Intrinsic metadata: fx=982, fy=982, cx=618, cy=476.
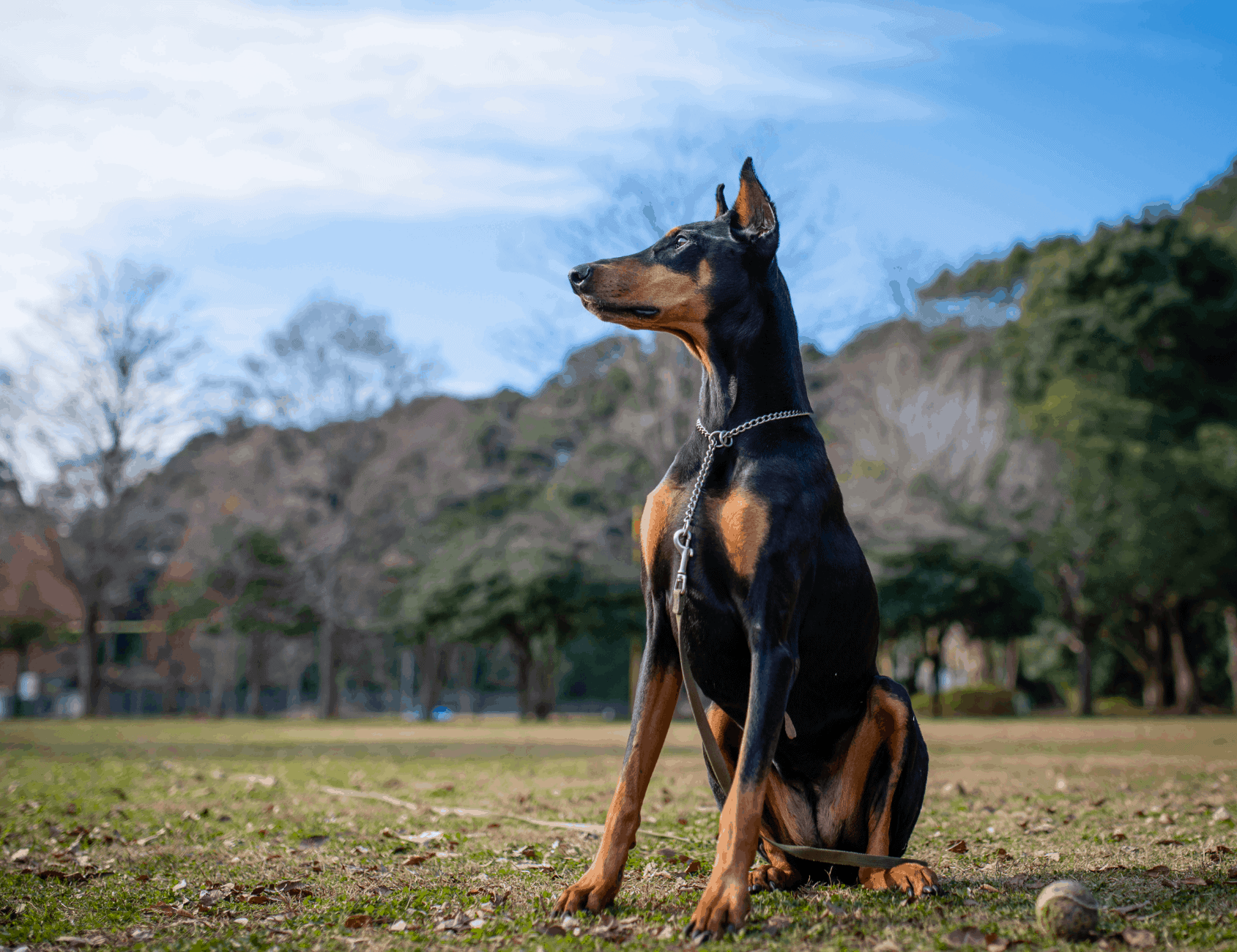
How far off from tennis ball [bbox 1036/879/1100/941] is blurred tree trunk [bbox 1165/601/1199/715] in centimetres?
3400

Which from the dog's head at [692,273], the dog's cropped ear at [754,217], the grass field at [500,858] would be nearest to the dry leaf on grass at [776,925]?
the grass field at [500,858]

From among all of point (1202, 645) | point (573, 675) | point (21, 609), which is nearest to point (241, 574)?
point (21, 609)

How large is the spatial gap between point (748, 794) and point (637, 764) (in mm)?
417

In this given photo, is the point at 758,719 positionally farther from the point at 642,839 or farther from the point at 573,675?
the point at 573,675

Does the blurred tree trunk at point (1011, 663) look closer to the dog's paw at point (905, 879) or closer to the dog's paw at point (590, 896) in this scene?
the dog's paw at point (905, 879)

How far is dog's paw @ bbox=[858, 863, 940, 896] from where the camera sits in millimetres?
3158

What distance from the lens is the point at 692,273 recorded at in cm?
324

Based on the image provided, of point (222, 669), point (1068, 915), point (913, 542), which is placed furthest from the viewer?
point (222, 669)

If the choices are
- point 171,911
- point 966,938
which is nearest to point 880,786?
point 966,938

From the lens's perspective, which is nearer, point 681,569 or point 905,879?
point 681,569

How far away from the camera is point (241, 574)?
32844 mm

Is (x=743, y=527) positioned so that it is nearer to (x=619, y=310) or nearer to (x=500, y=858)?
(x=619, y=310)

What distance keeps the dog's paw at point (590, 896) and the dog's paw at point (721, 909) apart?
0.36 meters

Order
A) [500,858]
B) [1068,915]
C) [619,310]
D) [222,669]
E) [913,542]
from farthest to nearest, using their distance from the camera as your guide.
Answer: [222,669] < [913,542] < [500,858] < [619,310] < [1068,915]
